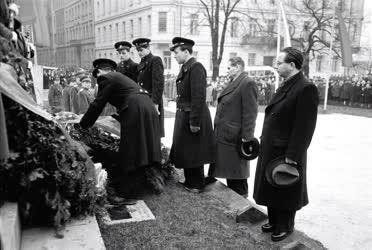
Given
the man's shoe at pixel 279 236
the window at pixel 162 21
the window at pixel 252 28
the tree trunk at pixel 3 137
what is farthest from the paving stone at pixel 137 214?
the window at pixel 252 28

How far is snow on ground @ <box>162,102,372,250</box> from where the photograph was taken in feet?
15.2

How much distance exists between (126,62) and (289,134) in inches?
164

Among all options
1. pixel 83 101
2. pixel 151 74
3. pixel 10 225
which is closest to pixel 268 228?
pixel 10 225

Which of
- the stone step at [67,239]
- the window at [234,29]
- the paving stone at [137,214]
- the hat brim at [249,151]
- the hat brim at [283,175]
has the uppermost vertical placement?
the window at [234,29]

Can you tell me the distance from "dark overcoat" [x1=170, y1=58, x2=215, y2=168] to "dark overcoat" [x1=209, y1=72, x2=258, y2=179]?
0.16 metres

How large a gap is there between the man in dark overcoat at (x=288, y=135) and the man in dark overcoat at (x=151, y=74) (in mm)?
2685

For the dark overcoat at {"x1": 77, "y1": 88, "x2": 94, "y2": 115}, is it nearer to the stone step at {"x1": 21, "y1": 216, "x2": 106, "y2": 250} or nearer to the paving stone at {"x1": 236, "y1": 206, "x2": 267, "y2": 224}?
the paving stone at {"x1": 236, "y1": 206, "x2": 267, "y2": 224}

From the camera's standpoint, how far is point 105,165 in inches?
199

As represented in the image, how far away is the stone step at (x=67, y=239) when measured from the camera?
305 centimetres

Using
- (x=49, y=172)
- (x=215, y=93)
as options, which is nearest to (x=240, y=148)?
(x=49, y=172)

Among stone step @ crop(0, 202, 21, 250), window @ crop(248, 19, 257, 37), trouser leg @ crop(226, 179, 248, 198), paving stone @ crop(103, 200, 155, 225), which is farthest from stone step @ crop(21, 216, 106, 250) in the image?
window @ crop(248, 19, 257, 37)

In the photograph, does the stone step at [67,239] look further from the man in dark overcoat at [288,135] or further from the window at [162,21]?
the window at [162,21]

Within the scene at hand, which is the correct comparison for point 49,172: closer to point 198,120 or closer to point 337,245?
point 198,120

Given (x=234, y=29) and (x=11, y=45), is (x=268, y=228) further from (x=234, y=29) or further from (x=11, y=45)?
(x=234, y=29)
